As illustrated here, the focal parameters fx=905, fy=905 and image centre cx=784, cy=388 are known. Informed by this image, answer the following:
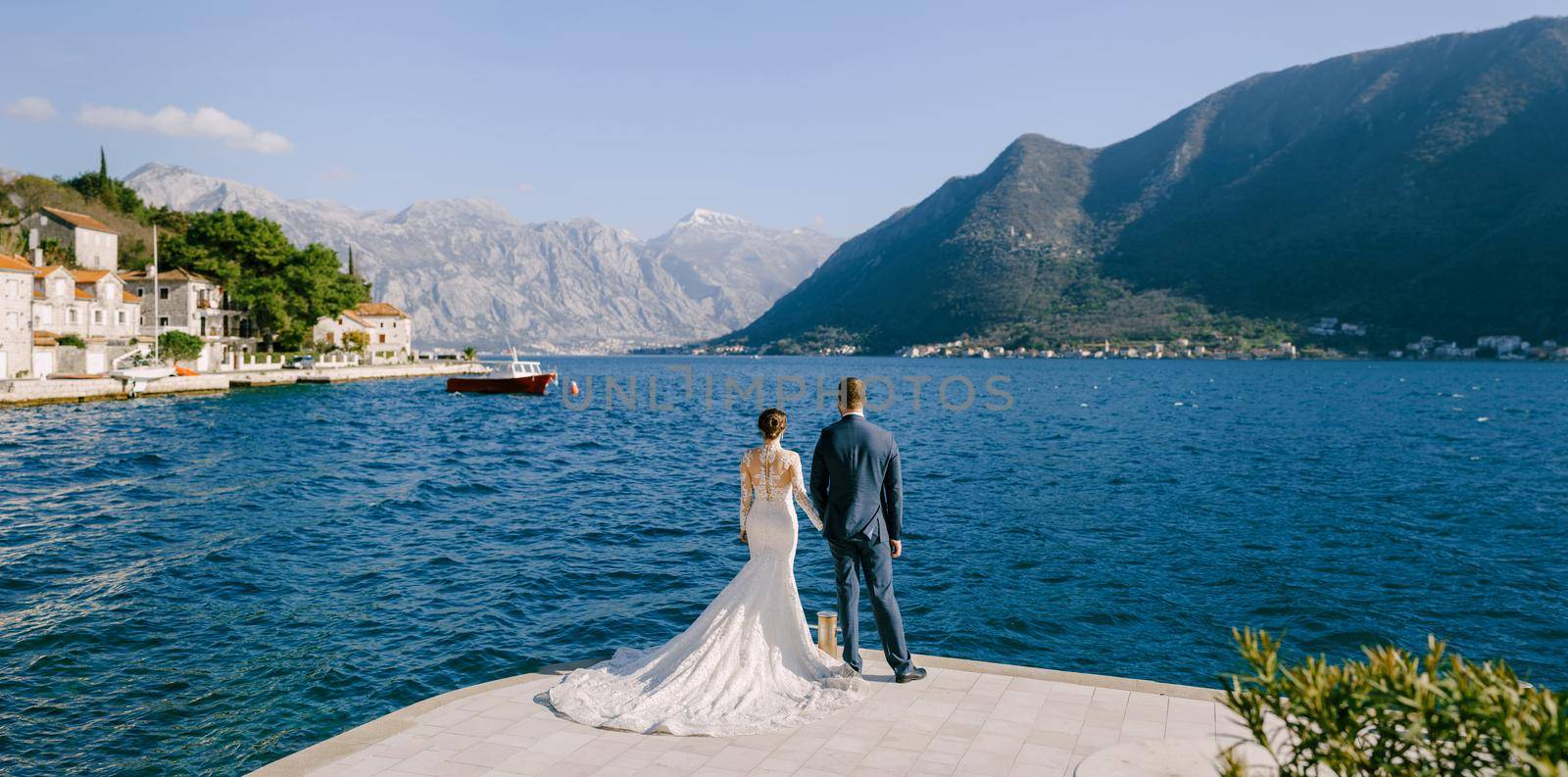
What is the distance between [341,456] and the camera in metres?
36.8

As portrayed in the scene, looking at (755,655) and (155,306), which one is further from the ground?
(155,306)

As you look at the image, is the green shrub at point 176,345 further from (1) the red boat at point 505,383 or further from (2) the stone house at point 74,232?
(1) the red boat at point 505,383

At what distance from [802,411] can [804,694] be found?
2451 inches

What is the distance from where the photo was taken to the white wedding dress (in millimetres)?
7805

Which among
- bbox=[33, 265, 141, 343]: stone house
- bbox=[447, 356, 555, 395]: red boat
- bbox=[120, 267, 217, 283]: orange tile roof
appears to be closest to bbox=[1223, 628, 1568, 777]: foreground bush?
bbox=[33, 265, 141, 343]: stone house

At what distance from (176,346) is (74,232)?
78.4 ft

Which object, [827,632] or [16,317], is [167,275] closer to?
[16,317]

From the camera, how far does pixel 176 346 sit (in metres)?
77.5

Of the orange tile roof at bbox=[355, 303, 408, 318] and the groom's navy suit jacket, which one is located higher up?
the orange tile roof at bbox=[355, 303, 408, 318]

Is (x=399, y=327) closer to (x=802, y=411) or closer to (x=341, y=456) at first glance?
(x=802, y=411)

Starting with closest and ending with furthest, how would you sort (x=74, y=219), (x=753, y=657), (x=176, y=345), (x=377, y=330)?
(x=753, y=657), (x=176, y=345), (x=74, y=219), (x=377, y=330)

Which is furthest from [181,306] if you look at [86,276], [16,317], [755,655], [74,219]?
[755,655]

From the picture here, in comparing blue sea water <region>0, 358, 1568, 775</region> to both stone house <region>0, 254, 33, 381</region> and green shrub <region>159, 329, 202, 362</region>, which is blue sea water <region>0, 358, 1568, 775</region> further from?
green shrub <region>159, 329, 202, 362</region>

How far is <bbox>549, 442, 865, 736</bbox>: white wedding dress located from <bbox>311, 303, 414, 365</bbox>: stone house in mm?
126133
